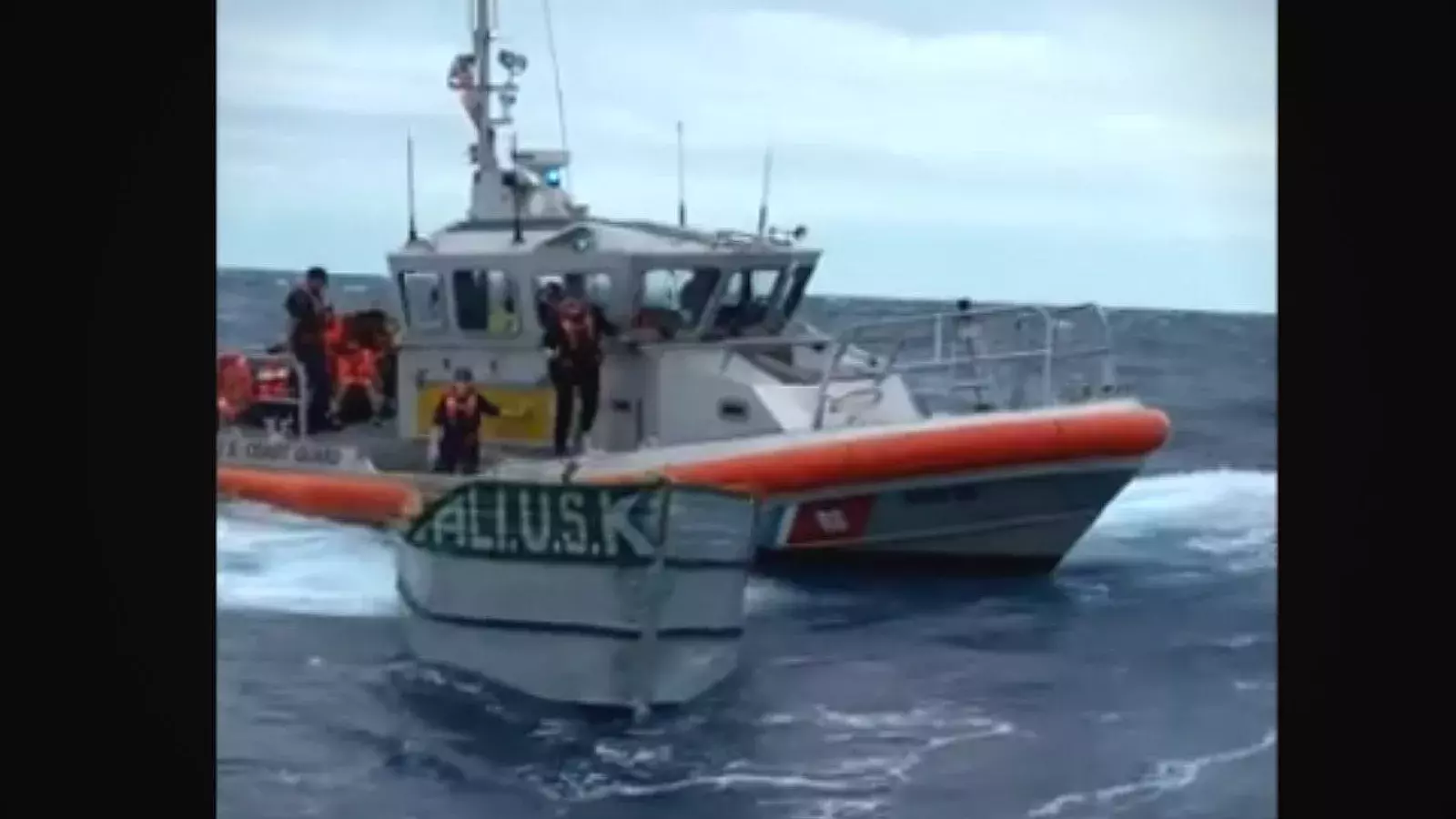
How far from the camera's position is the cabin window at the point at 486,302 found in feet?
8.35

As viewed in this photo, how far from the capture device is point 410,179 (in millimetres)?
2514

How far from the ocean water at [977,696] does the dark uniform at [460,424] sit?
0.54 feet

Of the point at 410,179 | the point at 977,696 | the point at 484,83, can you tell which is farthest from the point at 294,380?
the point at 977,696

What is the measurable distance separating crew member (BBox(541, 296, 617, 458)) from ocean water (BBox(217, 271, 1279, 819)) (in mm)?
235

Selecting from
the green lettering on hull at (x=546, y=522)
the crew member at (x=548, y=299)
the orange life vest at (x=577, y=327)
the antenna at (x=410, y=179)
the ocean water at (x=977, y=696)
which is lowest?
the ocean water at (x=977, y=696)

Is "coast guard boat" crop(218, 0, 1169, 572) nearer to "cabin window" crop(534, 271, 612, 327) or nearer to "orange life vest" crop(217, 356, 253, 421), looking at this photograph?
"cabin window" crop(534, 271, 612, 327)

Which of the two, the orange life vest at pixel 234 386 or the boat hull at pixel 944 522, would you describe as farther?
the orange life vest at pixel 234 386

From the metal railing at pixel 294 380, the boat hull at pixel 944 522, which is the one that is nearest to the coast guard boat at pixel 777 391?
the boat hull at pixel 944 522

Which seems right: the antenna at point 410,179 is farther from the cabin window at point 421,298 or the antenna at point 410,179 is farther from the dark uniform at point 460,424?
the dark uniform at point 460,424

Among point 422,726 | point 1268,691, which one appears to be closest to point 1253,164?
point 1268,691
